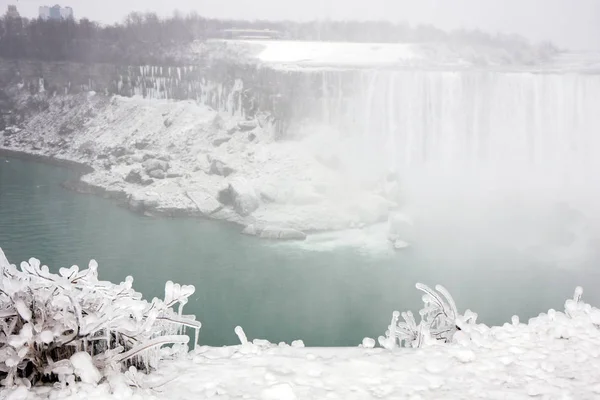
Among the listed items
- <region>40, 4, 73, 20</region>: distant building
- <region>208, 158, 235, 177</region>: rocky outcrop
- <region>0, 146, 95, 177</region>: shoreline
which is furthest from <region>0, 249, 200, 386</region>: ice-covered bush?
<region>40, 4, 73, 20</region>: distant building

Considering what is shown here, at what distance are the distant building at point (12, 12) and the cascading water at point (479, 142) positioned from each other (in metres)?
2.13

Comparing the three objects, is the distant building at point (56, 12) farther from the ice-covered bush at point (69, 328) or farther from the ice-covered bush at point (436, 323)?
the ice-covered bush at point (436, 323)

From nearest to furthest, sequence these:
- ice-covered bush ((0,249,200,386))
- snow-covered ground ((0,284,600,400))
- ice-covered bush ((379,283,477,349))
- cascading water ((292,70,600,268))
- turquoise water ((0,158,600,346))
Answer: ice-covered bush ((0,249,200,386)) < snow-covered ground ((0,284,600,400)) < ice-covered bush ((379,283,477,349)) < turquoise water ((0,158,600,346)) < cascading water ((292,70,600,268))

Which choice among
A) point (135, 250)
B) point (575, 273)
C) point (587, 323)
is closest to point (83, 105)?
point (135, 250)

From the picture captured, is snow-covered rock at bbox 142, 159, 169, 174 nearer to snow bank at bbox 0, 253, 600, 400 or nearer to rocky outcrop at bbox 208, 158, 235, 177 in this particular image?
rocky outcrop at bbox 208, 158, 235, 177

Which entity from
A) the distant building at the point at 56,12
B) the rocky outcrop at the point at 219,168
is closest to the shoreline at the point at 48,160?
the rocky outcrop at the point at 219,168

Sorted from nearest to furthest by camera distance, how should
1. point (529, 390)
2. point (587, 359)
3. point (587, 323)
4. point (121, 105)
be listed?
point (529, 390) < point (587, 359) < point (587, 323) < point (121, 105)

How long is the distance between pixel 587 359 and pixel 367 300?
212 centimetres

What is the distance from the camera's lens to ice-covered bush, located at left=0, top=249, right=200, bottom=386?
4.83 feet

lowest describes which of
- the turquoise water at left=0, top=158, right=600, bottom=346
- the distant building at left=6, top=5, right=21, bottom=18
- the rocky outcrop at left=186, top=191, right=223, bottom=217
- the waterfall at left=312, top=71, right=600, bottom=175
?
the turquoise water at left=0, top=158, right=600, bottom=346

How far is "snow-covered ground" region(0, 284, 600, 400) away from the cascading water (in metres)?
2.03

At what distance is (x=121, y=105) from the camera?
13.2ft

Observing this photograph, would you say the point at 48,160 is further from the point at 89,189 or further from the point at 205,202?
the point at 205,202

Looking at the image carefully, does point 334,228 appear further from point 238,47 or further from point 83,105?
point 83,105
